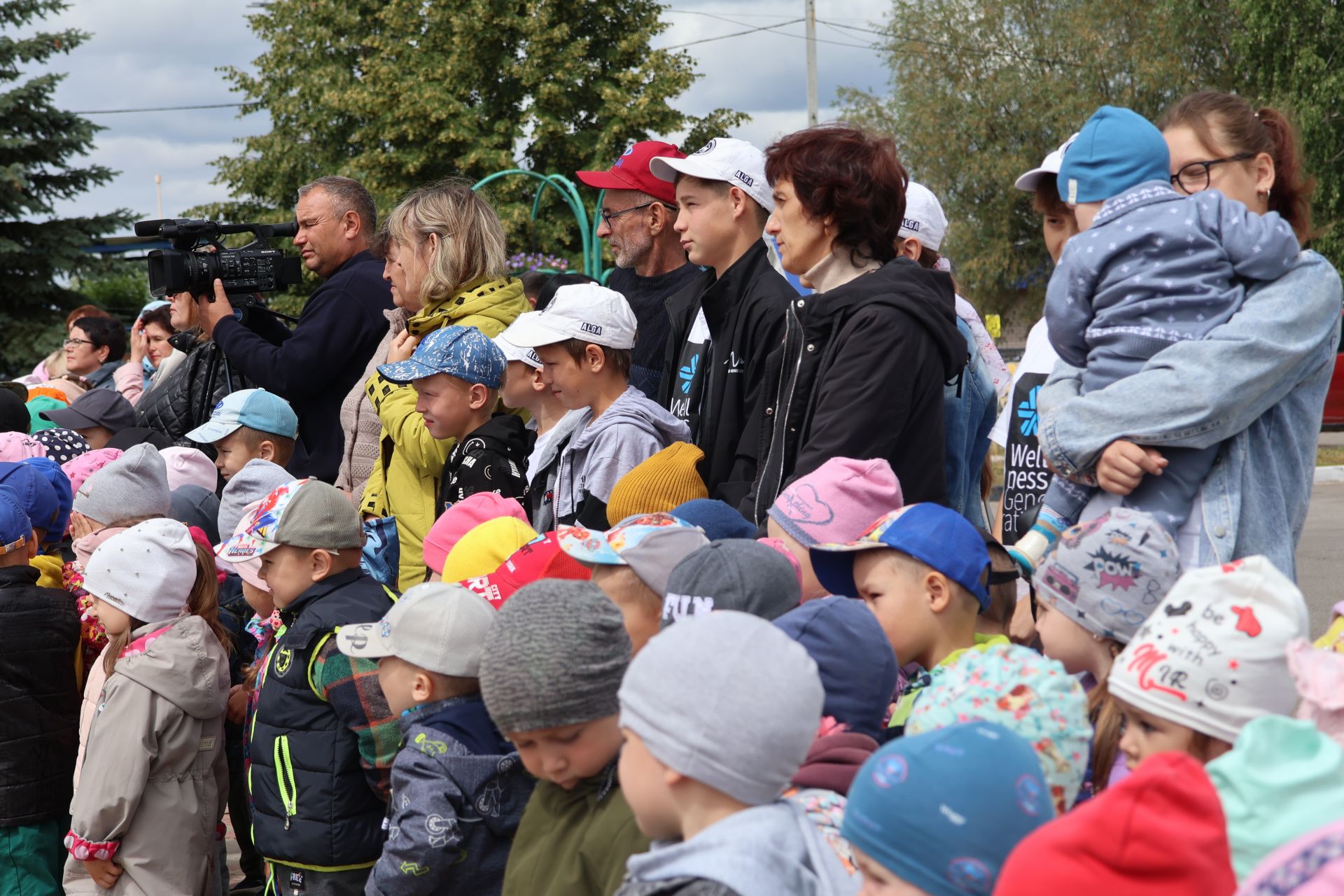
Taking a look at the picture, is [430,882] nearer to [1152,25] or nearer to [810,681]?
[810,681]

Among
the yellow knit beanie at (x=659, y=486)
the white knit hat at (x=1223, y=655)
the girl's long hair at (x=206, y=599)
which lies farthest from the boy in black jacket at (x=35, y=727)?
the white knit hat at (x=1223, y=655)

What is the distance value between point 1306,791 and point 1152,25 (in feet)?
85.1

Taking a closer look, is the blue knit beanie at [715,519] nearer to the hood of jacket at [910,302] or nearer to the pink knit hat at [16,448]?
the hood of jacket at [910,302]

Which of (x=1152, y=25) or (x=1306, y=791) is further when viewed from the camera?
(x=1152, y=25)

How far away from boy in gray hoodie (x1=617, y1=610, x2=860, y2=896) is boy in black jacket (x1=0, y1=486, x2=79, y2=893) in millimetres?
3130

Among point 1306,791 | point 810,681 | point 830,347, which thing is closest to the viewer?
point 1306,791

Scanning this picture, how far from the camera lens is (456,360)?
439 cm

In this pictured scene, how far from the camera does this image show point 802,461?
3311 mm

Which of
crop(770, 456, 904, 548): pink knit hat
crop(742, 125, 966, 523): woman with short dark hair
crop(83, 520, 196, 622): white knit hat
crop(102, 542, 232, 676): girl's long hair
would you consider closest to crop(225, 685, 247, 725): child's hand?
crop(102, 542, 232, 676): girl's long hair

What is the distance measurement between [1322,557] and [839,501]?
8.16 meters

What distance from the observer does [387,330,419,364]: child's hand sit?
4.89m

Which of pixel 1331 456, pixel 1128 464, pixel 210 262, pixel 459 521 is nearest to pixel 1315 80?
pixel 1331 456

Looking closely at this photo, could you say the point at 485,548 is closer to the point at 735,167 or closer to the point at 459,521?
the point at 459,521

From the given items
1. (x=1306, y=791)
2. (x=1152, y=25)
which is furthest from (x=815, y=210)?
(x=1152, y=25)
